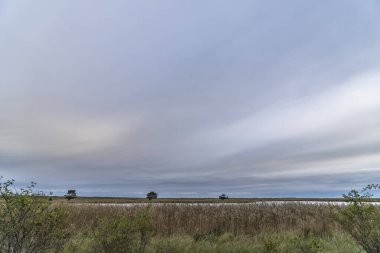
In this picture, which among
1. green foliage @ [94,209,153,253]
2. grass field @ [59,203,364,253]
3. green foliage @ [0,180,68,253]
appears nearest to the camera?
green foliage @ [0,180,68,253]

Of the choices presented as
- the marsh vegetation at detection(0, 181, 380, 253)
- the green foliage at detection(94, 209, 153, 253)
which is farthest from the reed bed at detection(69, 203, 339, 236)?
the green foliage at detection(94, 209, 153, 253)

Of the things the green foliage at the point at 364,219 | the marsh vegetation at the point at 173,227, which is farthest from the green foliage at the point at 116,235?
the green foliage at the point at 364,219

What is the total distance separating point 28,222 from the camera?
676 cm

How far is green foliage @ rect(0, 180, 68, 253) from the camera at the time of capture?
21.2 feet

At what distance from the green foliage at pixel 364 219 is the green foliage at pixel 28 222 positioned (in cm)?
643

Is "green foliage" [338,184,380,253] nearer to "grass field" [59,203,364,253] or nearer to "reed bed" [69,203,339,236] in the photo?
"grass field" [59,203,364,253]

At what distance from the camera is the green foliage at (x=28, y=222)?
648 cm

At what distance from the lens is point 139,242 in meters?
10.7

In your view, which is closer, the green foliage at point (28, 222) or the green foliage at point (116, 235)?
the green foliage at point (28, 222)

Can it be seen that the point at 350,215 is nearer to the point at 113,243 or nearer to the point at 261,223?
the point at 113,243

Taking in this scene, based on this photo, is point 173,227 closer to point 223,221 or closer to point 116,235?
point 223,221

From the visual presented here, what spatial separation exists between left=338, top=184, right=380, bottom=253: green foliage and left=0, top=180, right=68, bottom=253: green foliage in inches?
253

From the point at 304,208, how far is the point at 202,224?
26.4 feet

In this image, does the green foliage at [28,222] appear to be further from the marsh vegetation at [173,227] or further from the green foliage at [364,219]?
the green foliage at [364,219]
